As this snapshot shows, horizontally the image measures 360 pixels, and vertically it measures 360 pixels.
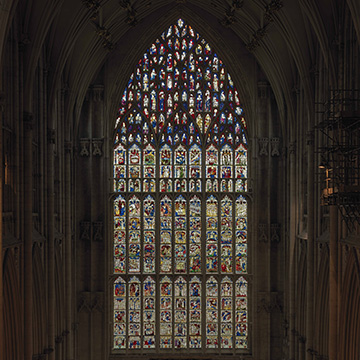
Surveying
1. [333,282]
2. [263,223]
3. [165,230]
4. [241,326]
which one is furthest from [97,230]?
[333,282]

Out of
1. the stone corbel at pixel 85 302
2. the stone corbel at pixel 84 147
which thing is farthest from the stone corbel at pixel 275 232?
the stone corbel at pixel 84 147

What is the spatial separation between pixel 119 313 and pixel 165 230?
14.8 feet

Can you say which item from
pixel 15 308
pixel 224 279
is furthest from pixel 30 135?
pixel 224 279

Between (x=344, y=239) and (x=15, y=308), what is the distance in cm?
1002

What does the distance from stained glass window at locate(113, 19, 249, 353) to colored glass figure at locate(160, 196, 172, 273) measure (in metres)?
0.05

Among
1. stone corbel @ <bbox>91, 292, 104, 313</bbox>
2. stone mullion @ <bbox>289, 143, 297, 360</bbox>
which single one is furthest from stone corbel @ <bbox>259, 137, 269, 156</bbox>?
stone corbel @ <bbox>91, 292, 104, 313</bbox>

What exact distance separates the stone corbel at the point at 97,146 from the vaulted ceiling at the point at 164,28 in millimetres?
1745

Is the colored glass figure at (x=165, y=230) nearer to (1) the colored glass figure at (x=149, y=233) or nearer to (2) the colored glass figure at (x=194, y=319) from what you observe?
(1) the colored glass figure at (x=149, y=233)

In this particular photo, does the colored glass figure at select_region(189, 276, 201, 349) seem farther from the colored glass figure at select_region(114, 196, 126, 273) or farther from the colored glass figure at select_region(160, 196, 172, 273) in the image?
the colored glass figure at select_region(114, 196, 126, 273)

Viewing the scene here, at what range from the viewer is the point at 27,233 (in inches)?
738

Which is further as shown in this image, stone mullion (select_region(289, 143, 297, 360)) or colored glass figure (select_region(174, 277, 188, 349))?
colored glass figure (select_region(174, 277, 188, 349))

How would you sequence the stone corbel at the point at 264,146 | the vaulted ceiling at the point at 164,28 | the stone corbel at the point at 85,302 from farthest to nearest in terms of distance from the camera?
1. the stone corbel at the point at 264,146
2. the stone corbel at the point at 85,302
3. the vaulted ceiling at the point at 164,28

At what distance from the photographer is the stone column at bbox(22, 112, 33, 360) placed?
18750 millimetres

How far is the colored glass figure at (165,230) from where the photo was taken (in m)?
29.3
